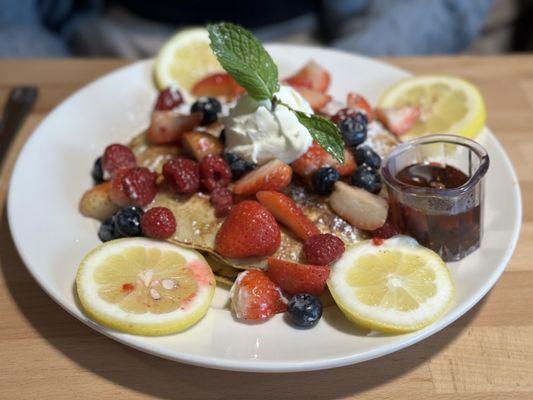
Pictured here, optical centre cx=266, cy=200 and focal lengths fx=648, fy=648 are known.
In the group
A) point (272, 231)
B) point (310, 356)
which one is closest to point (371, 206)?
point (272, 231)

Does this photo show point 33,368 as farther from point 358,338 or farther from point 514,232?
point 514,232

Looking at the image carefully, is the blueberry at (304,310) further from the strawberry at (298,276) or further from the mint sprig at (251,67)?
the mint sprig at (251,67)

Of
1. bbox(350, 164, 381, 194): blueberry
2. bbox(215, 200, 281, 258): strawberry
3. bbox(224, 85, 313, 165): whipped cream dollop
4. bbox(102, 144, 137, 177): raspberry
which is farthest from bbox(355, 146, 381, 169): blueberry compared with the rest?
bbox(102, 144, 137, 177): raspberry

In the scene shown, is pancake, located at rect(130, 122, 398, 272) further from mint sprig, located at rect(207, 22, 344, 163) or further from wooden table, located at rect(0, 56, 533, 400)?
wooden table, located at rect(0, 56, 533, 400)

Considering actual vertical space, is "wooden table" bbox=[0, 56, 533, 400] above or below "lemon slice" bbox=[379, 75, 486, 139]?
below

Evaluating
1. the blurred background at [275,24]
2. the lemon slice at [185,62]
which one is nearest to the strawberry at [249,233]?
the lemon slice at [185,62]

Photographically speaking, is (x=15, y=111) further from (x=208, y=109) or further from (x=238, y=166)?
(x=238, y=166)

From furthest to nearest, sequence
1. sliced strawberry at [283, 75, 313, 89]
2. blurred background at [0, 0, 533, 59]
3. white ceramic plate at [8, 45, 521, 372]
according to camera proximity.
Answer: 1. blurred background at [0, 0, 533, 59]
2. sliced strawberry at [283, 75, 313, 89]
3. white ceramic plate at [8, 45, 521, 372]

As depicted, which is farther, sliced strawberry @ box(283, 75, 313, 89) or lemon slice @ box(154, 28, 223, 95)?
lemon slice @ box(154, 28, 223, 95)
